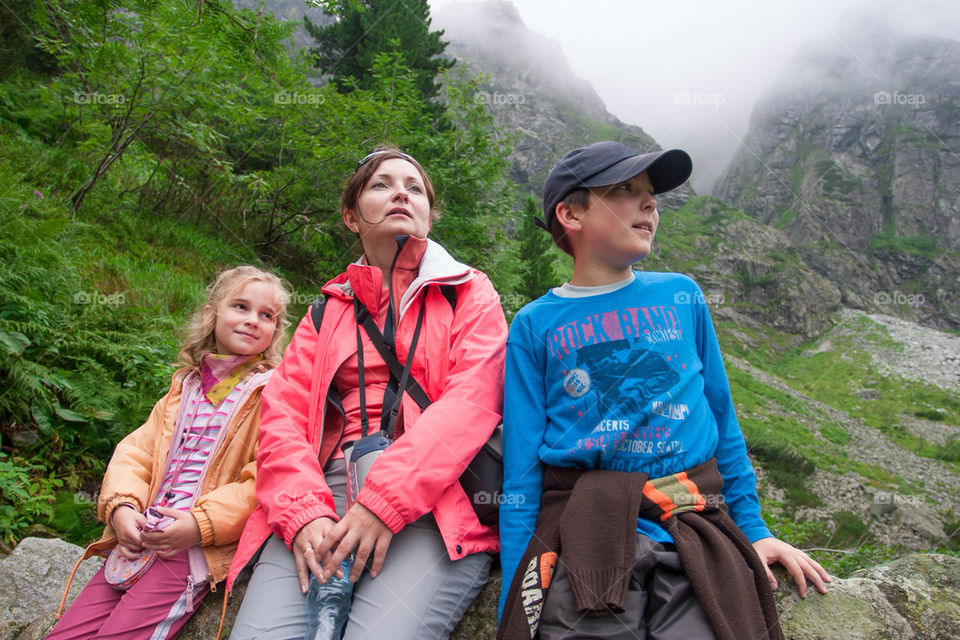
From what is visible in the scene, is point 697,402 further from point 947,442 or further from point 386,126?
point 947,442

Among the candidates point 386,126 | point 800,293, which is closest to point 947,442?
point 800,293

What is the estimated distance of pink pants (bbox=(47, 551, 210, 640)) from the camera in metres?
1.74

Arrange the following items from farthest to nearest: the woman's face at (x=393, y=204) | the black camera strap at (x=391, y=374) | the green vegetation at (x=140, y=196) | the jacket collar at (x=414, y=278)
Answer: the green vegetation at (x=140, y=196) → the woman's face at (x=393, y=204) → the jacket collar at (x=414, y=278) → the black camera strap at (x=391, y=374)

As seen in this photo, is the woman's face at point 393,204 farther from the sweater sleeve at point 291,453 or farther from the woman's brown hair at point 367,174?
the sweater sleeve at point 291,453

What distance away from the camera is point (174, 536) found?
178cm

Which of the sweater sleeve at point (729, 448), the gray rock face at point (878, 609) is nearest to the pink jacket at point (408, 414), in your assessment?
the sweater sleeve at point (729, 448)

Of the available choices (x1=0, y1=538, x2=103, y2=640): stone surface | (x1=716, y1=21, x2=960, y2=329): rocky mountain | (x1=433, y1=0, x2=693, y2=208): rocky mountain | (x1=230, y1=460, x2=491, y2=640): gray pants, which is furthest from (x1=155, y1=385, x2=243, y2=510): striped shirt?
(x1=716, y1=21, x2=960, y2=329): rocky mountain

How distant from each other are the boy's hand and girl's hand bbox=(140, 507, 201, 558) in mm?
1911

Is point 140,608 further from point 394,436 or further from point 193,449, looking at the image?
point 394,436

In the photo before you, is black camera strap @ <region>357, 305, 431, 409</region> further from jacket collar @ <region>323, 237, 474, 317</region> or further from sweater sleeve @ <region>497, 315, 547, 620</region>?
sweater sleeve @ <region>497, 315, 547, 620</region>

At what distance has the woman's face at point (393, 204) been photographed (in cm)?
226

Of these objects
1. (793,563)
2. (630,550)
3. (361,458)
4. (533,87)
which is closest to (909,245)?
(533,87)

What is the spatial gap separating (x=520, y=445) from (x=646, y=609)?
23.4 inches

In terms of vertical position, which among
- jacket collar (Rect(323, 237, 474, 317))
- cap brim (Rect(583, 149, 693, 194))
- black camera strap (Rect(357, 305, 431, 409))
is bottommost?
black camera strap (Rect(357, 305, 431, 409))
